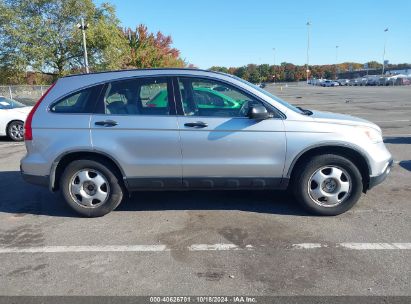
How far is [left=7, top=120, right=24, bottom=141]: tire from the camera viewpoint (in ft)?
35.5

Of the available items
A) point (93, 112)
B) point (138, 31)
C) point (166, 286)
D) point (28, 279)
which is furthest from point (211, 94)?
point (138, 31)

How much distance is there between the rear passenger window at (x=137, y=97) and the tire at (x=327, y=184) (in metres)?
1.86

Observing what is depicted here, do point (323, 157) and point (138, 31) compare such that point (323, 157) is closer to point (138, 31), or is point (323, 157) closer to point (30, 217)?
point (30, 217)

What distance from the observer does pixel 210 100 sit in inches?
179

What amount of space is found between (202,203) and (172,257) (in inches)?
59.9

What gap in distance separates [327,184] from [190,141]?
176 centimetres

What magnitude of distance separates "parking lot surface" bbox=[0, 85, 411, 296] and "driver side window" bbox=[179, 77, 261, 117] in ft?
4.31

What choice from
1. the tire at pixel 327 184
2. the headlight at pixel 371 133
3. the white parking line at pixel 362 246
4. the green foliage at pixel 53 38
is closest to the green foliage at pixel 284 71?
the green foliage at pixel 53 38

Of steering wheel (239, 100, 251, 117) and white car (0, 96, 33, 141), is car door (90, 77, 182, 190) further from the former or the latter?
Answer: white car (0, 96, 33, 141)

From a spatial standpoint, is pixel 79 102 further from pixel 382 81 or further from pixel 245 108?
pixel 382 81

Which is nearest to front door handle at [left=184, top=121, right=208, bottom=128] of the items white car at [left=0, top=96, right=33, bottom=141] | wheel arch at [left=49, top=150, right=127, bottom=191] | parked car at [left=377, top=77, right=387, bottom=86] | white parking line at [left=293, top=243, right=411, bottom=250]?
wheel arch at [left=49, top=150, right=127, bottom=191]

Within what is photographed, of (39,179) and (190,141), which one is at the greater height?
(190,141)

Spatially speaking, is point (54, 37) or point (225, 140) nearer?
point (225, 140)

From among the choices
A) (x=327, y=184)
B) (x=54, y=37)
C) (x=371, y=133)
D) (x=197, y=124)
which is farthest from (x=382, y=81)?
(x=197, y=124)
